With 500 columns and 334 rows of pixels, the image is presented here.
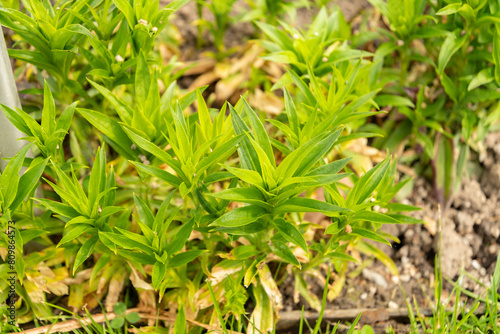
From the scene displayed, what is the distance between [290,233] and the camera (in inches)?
70.0

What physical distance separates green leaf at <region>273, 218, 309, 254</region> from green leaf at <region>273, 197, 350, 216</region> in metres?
0.05

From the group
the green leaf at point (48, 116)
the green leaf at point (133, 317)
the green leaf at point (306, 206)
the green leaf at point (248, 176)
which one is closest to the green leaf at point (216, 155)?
the green leaf at point (248, 176)

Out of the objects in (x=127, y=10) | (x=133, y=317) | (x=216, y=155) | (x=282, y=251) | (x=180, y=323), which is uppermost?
(x=127, y=10)

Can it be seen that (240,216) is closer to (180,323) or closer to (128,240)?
(128,240)

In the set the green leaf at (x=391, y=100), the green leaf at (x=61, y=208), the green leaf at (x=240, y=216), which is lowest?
the green leaf at (x=240, y=216)

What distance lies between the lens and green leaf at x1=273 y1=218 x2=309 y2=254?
1.74 meters

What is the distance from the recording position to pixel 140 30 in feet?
6.75

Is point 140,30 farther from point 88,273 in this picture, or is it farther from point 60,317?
point 60,317

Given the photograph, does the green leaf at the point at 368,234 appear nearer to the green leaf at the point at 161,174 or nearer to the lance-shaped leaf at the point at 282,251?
the lance-shaped leaf at the point at 282,251

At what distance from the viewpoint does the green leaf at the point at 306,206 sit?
65.7 inches

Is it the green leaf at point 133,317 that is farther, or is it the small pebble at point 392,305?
the small pebble at point 392,305

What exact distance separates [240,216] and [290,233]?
0.64ft

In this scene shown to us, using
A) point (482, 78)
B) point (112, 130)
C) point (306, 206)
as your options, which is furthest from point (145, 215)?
point (482, 78)

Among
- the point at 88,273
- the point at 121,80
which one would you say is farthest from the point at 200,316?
the point at 121,80
